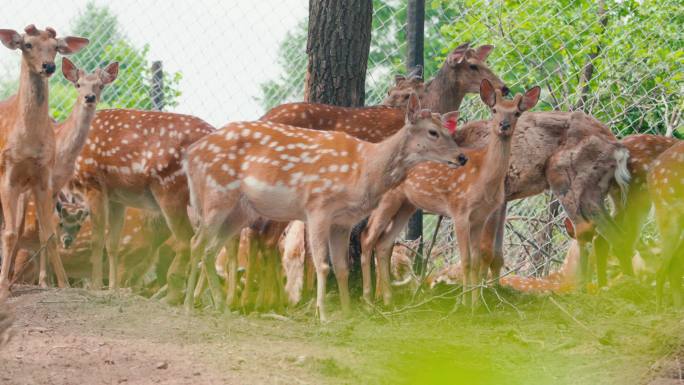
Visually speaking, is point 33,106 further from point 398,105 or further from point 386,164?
point 398,105

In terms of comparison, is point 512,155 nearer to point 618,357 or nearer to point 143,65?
point 618,357

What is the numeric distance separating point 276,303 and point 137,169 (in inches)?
57.5

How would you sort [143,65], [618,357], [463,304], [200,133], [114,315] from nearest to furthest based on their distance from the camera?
[618,357] → [114,315] → [463,304] → [200,133] → [143,65]

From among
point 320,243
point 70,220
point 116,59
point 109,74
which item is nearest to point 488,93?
point 320,243

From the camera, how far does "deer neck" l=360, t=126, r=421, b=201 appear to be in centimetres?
638

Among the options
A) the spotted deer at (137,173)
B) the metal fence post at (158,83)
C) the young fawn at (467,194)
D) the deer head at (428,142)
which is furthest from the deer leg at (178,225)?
the metal fence post at (158,83)

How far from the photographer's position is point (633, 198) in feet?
27.1

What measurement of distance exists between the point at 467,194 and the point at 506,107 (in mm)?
691

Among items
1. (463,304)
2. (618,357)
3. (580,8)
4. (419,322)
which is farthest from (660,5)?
(618,357)

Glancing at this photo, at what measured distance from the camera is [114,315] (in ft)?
18.7

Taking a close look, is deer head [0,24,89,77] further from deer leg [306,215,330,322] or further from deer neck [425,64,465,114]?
deer neck [425,64,465,114]

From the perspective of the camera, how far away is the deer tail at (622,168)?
26.2ft

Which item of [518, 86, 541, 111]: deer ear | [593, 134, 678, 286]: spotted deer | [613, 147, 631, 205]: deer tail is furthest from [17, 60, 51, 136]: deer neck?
[593, 134, 678, 286]: spotted deer

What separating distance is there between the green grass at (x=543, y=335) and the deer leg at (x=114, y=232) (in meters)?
2.57
